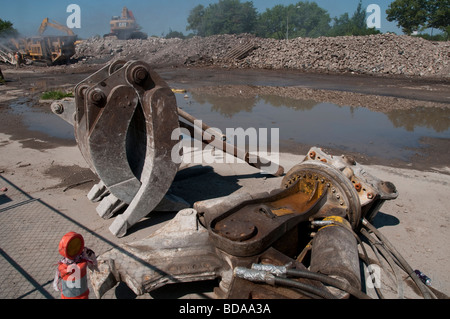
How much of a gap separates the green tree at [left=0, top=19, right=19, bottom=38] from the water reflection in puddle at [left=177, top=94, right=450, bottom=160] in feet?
123

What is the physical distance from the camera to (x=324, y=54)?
2422cm

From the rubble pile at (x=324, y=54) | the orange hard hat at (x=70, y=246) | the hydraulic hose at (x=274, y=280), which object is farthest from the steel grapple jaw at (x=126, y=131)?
the rubble pile at (x=324, y=54)

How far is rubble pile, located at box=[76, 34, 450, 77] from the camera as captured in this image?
21344 mm

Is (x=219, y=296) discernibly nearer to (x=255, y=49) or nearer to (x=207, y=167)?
(x=207, y=167)

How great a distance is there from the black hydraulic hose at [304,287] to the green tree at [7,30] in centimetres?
4805

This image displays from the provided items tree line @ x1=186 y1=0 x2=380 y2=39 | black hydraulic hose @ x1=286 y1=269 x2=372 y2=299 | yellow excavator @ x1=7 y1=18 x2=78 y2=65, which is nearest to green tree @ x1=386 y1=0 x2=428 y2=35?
tree line @ x1=186 y1=0 x2=380 y2=39

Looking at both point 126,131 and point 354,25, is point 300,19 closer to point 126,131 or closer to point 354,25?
point 354,25

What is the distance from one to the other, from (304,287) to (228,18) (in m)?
72.1

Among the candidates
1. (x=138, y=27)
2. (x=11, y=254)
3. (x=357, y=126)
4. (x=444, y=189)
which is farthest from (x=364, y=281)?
(x=138, y=27)

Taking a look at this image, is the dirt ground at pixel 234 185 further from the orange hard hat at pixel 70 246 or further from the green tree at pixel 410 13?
the green tree at pixel 410 13

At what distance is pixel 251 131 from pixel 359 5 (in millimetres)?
68983

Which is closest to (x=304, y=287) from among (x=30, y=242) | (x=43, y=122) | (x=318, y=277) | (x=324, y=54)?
(x=318, y=277)

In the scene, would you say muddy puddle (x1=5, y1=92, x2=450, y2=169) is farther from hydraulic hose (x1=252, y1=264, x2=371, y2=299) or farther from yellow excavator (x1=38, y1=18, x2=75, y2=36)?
yellow excavator (x1=38, y1=18, x2=75, y2=36)

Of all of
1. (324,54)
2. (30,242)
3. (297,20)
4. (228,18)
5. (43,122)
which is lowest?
(30,242)
